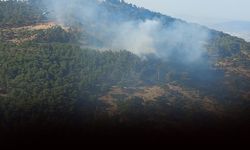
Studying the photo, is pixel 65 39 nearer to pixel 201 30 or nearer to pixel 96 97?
pixel 96 97

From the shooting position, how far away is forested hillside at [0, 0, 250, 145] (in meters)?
91.5

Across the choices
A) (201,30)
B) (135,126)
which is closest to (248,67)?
(201,30)

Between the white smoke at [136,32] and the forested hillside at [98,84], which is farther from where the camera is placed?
the white smoke at [136,32]

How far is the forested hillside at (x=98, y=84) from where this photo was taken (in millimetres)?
91500

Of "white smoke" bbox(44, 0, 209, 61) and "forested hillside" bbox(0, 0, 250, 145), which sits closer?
"forested hillside" bbox(0, 0, 250, 145)

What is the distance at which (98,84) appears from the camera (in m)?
114

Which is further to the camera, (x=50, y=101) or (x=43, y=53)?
(x=43, y=53)

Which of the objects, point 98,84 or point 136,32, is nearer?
point 98,84

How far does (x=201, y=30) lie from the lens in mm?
192500

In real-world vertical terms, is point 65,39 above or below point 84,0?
below

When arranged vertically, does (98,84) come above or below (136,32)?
below

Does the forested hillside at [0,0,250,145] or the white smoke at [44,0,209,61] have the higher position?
the white smoke at [44,0,209,61]

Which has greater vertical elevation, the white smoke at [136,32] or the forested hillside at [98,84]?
the white smoke at [136,32]

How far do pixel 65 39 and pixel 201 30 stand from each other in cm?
7326
